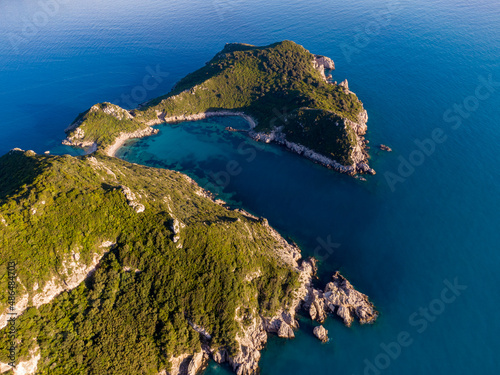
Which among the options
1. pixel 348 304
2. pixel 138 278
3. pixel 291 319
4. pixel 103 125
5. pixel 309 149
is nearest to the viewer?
pixel 138 278

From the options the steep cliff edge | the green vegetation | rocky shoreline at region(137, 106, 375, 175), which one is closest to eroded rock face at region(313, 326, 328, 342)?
the steep cliff edge

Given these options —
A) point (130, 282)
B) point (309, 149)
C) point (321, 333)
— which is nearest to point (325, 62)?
point (309, 149)

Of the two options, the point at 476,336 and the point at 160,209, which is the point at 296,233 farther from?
the point at 476,336

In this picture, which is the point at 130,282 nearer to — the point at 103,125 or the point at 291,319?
the point at 291,319

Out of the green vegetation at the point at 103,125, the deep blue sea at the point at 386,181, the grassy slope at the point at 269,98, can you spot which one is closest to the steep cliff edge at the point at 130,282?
the deep blue sea at the point at 386,181

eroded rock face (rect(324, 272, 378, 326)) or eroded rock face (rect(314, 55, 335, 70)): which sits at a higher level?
eroded rock face (rect(314, 55, 335, 70))

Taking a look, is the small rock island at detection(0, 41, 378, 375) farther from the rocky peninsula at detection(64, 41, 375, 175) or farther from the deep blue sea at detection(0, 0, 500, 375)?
the rocky peninsula at detection(64, 41, 375, 175)

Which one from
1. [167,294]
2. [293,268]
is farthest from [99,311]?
[293,268]
